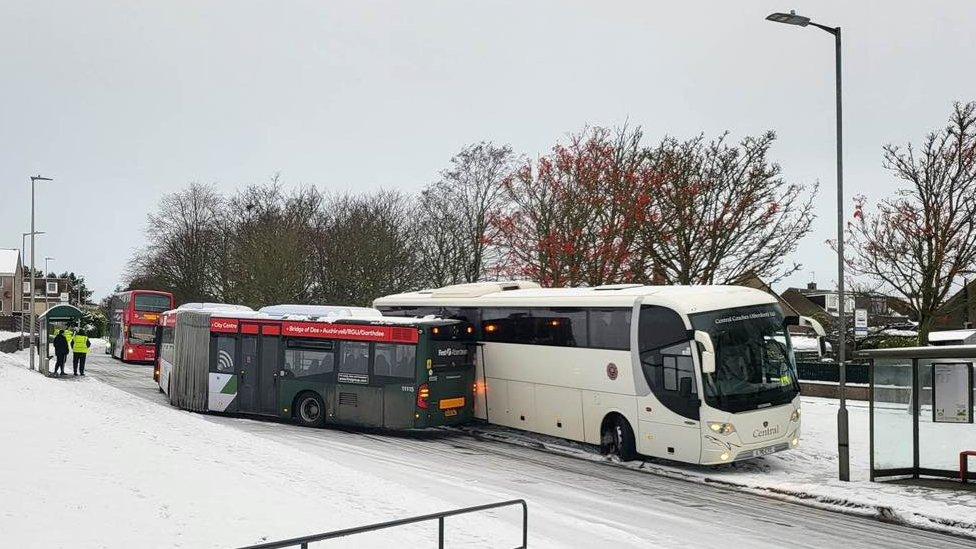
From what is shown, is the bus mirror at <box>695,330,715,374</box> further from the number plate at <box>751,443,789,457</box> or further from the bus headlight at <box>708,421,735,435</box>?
the number plate at <box>751,443,789,457</box>

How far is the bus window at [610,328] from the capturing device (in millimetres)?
17266

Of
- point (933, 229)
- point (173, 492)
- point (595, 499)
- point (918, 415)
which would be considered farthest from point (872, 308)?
point (173, 492)

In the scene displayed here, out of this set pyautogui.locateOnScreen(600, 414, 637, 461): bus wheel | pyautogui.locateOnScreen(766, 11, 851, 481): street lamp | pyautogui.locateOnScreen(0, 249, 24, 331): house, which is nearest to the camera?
pyautogui.locateOnScreen(766, 11, 851, 481): street lamp

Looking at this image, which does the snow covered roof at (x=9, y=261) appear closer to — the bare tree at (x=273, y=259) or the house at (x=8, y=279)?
the house at (x=8, y=279)

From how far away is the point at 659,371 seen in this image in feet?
54.1

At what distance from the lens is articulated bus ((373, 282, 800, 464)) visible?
15.8m

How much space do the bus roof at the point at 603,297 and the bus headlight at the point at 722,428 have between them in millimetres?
2058

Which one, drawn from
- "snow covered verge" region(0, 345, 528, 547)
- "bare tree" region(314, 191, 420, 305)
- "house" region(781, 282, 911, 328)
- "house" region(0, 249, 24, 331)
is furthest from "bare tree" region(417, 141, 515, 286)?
"house" region(0, 249, 24, 331)

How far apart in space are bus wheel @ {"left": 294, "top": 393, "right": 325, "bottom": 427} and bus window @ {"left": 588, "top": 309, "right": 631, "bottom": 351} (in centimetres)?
717

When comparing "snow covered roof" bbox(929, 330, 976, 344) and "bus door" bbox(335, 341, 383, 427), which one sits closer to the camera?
"snow covered roof" bbox(929, 330, 976, 344)

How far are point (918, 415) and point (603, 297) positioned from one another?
6.12 metres

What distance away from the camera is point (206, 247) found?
69750 millimetres

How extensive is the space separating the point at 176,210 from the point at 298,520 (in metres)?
75.9

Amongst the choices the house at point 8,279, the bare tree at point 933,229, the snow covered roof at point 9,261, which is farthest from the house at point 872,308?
the snow covered roof at point 9,261
